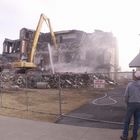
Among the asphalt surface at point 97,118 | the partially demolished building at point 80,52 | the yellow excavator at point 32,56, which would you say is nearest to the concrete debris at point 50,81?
the yellow excavator at point 32,56

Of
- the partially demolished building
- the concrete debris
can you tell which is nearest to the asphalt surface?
the concrete debris

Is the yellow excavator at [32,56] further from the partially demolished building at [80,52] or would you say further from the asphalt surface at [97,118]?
the asphalt surface at [97,118]

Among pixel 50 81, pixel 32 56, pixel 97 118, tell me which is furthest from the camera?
pixel 32 56

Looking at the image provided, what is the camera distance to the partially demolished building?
1895 inches

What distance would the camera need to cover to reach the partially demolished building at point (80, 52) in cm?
4812

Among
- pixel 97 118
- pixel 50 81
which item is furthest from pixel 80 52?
pixel 97 118

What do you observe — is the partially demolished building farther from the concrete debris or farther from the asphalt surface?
the asphalt surface

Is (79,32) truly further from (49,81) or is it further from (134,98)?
(134,98)

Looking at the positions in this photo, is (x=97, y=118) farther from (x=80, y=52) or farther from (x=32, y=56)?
(x=80, y=52)

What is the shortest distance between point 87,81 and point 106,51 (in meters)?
18.5

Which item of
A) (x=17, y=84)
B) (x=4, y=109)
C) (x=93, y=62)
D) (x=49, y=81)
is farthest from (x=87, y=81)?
(x=4, y=109)

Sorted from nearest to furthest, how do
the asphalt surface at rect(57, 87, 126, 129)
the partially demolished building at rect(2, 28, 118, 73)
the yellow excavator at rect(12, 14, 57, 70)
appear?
the asphalt surface at rect(57, 87, 126, 129) → the yellow excavator at rect(12, 14, 57, 70) → the partially demolished building at rect(2, 28, 118, 73)

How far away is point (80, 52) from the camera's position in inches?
2007

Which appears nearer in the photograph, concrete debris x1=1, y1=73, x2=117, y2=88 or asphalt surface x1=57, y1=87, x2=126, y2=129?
asphalt surface x1=57, y1=87, x2=126, y2=129
